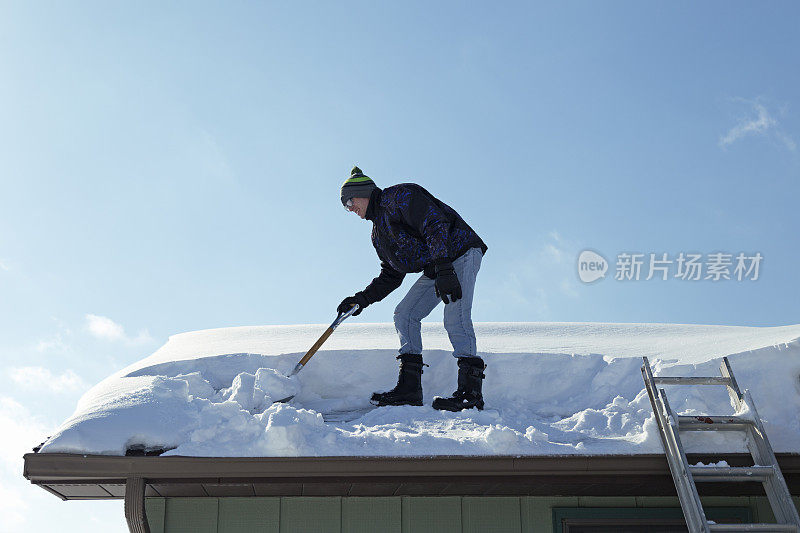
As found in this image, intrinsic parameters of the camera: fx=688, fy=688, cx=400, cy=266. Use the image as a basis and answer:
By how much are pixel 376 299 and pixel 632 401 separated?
1933mm

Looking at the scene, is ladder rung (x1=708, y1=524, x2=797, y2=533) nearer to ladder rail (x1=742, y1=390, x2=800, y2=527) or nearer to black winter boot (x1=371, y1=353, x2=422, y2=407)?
ladder rail (x1=742, y1=390, x2=800, y2=527)

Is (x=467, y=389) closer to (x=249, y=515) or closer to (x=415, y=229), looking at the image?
(x=415, y=229)

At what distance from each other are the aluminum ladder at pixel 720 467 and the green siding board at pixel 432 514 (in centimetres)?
135

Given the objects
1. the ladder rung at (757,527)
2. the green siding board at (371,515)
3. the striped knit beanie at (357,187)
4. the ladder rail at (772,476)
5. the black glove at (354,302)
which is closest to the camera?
the ladder rung at (757,527)

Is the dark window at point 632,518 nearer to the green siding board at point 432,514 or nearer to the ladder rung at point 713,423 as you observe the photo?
the green siding board at point 432,514

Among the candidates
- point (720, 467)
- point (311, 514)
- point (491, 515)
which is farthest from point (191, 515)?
point (720, 467)

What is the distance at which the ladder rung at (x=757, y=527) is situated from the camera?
3.13 metres

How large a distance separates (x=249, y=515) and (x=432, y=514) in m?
1.11

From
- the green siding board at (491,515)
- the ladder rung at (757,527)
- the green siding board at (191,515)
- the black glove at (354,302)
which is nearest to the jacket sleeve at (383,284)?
the black glove at (354,302)

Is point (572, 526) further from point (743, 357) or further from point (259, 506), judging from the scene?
point (259, 506)

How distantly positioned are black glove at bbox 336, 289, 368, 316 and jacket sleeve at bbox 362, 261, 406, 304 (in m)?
0.03

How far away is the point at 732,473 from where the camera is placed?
133 inches

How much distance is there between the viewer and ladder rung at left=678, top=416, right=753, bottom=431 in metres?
3.60

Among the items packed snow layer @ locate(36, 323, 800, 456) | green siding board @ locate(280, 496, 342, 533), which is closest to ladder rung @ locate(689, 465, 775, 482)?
packed snow layer @ locate(36, 323, 800, 456)
